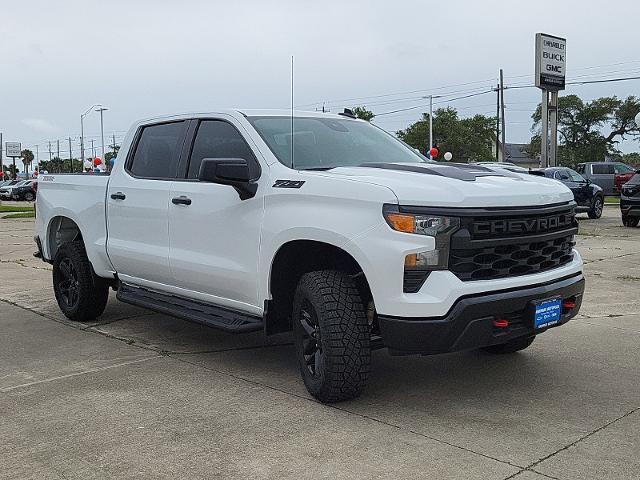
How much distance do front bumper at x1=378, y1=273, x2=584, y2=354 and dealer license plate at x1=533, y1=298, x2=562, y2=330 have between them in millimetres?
42

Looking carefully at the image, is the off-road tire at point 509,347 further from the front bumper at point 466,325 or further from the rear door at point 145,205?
the rear door at point 145,205

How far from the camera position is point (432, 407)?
4594 mm

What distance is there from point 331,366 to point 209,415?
2.52 feet

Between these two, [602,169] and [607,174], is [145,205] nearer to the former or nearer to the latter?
[607,174]

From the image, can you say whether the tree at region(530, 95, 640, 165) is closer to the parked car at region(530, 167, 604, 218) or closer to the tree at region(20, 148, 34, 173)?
the parked car at region(530, 167, 604, 218)

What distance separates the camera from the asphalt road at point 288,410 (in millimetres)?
3729

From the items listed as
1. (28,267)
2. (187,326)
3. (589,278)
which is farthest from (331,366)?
(28,267)

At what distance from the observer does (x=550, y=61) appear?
99.9ft

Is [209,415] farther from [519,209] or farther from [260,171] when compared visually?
[519,209]

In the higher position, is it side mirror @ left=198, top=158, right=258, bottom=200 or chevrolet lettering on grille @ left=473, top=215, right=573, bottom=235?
side mirror @ left=198, top=158, right=258, bottom=200

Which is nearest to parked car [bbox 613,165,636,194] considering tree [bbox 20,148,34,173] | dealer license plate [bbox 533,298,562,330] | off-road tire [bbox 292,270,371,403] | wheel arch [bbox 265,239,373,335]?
dealer license plate [bbox 533,298,562,330]

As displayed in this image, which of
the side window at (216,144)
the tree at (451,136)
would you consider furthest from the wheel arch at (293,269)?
the tree at (451,136)

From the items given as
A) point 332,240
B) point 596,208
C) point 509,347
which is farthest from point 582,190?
point 332,240

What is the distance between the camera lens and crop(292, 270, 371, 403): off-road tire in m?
4.40
